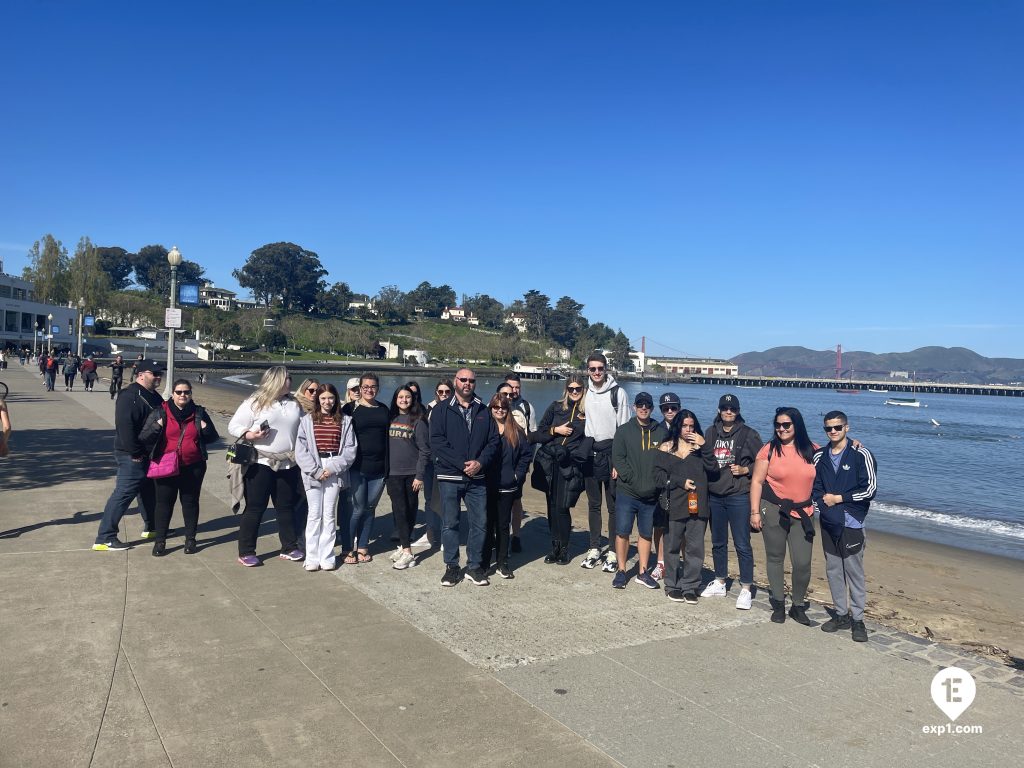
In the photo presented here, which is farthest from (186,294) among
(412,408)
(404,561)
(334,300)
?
(334,300)

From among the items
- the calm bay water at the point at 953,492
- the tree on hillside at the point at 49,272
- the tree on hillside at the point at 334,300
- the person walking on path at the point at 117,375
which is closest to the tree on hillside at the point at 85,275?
the tree on hillside at the point at 49,272

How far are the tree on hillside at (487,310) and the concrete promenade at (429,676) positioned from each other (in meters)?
180

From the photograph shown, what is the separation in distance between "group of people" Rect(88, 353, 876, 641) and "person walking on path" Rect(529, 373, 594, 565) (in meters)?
0.01

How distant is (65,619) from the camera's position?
4.75 m

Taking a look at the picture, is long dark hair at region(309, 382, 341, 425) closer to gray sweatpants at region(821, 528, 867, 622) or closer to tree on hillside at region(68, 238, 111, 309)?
gray sweatpants at region(821, 528, 867, 622)

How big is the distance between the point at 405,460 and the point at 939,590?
7.27m

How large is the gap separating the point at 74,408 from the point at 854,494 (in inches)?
869

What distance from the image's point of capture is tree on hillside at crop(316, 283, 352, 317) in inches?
6275

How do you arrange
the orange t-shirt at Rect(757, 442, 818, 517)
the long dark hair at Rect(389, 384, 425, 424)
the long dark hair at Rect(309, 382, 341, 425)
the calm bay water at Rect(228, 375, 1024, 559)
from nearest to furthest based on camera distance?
the orange t-shirt at Rect(757, 442, 818, 517) < the long dark hair at Rect(309, 382, 341, 425) < the long dark hair at Rect(389, 384, 425, 424) < the calm bay water at Rect(228, 375, 1024, 559)

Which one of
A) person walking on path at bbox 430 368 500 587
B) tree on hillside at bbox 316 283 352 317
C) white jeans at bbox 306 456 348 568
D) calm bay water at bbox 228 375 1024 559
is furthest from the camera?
tree on hillside at bbox 316 283 352 317

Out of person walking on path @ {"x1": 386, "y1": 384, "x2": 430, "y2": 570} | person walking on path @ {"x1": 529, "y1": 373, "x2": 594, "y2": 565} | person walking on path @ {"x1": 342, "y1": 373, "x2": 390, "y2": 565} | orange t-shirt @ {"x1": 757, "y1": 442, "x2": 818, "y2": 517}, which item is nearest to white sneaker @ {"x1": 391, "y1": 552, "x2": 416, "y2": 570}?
person walking on path @ {"x1": 386, "y1": 384, "x2": 430, "y2": 570}

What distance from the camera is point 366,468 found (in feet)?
21.3

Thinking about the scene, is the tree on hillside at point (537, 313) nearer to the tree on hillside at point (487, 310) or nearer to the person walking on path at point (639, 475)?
the tree on hillside at point (487, 310)

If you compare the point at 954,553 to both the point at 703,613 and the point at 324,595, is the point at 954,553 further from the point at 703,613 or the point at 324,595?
the point at 324,595
